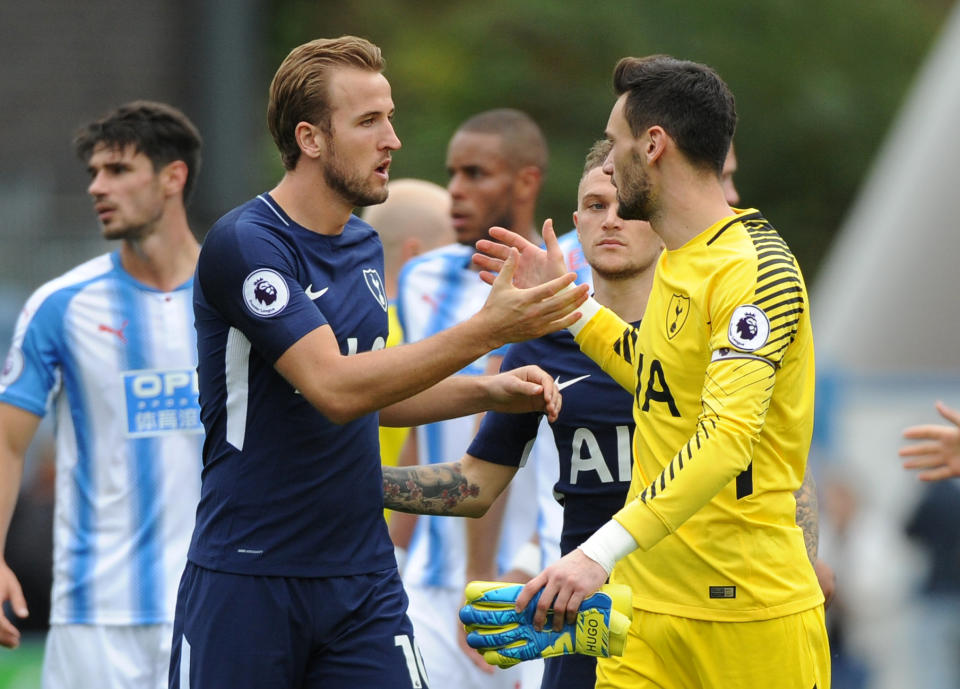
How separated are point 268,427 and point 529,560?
83.9 inches

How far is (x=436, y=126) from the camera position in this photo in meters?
27.4

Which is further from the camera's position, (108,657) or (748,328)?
(108,657)

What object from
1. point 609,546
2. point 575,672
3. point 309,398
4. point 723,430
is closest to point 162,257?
point 309,398

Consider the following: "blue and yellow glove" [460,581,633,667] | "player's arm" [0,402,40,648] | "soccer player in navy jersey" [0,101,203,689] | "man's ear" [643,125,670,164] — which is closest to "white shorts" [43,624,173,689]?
"soccer player in navy jersey" [0,101,203,689]

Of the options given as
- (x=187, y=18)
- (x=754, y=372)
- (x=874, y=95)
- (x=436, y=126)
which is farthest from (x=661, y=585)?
(x=874, y=95)

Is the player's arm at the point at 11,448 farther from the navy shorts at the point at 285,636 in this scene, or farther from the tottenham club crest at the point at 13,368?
the navy shorts at the point at 285,636

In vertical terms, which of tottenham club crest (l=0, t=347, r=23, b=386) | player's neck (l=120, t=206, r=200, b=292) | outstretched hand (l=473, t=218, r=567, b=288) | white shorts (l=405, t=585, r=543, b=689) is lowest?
white shorts (l=405, t=585, r=543, b=689)

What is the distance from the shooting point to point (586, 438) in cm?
471

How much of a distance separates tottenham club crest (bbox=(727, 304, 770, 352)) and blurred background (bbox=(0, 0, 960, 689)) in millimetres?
6378

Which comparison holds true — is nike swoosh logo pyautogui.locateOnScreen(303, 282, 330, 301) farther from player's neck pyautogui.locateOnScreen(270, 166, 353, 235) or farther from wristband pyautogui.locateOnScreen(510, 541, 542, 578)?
wristband pyautogui.locateOnScreen(510, 541, 542, 578)

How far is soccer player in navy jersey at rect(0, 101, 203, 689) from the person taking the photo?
18.9 feet

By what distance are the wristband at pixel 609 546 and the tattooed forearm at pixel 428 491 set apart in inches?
43.4

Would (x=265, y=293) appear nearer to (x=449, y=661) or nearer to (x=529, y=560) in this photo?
(x=529, y=560)

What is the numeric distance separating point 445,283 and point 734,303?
125 inches
